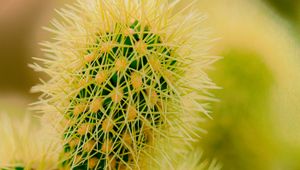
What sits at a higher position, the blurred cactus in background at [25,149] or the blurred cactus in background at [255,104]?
the blurred cactus in background at [255,104]

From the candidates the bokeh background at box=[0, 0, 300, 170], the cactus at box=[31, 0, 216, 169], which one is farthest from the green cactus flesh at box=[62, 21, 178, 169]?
the bokeh background at box=[0, 0, 300, 170]

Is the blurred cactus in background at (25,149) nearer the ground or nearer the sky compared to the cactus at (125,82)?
nearer the ground

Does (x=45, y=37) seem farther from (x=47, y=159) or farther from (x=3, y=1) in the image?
(x=47, y=159)

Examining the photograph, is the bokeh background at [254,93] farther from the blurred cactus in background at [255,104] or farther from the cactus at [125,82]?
the cactus at [125,82]

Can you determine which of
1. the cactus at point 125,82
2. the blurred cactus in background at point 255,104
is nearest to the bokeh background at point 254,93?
the blurred cactus in background at point 255,104

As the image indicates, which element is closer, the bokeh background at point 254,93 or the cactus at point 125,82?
the cactus at point 125,82

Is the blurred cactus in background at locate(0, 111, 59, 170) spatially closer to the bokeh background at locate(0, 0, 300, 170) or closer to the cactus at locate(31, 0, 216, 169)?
the cactus at locate(31, 0, 216, 169)

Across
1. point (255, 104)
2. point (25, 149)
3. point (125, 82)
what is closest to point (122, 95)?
point (125, 82)

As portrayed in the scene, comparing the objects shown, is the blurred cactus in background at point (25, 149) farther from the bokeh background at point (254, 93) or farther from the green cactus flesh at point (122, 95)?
the bokeh background at point (254, 93)

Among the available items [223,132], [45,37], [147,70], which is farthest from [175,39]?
[45,37]
